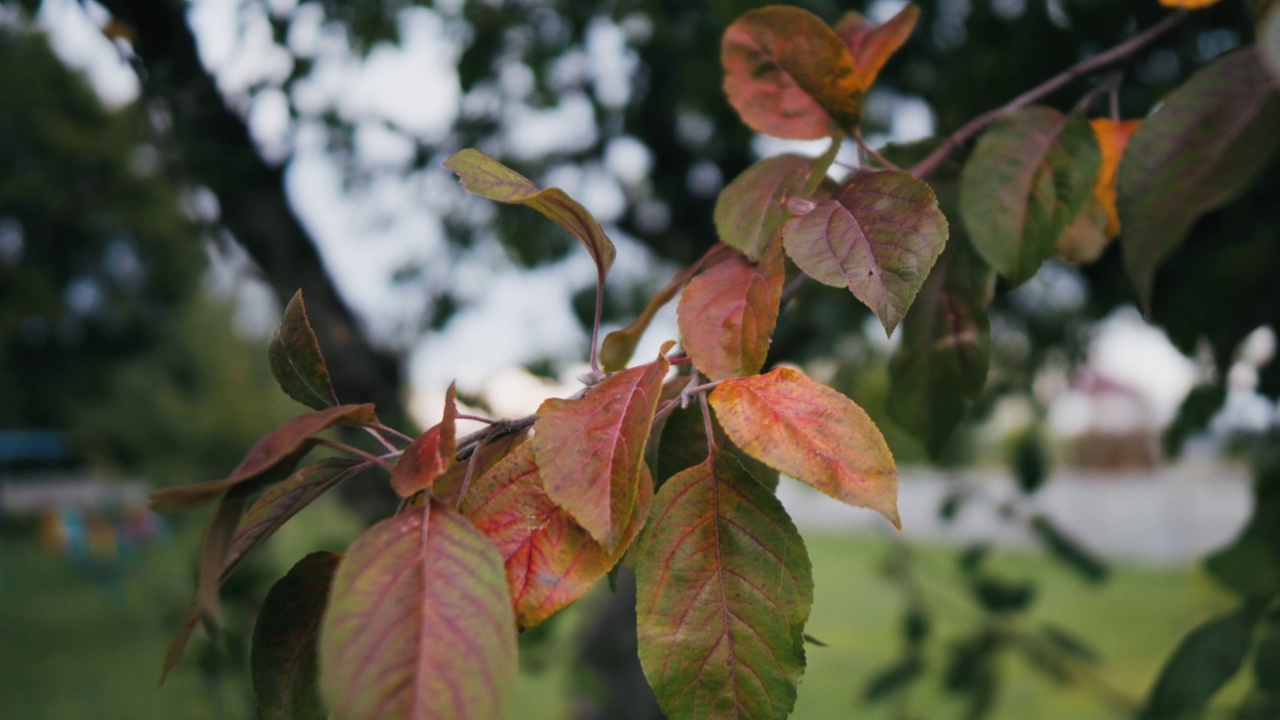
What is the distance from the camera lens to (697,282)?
0.54 meters

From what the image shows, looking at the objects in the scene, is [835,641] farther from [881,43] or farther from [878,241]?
[878,241]

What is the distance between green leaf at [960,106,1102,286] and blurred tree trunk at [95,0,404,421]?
127 cm

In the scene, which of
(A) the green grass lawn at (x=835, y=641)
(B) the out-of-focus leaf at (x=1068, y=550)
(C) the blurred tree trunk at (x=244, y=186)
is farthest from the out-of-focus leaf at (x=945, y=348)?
(A) the green grass lawn at (x=835, y=641)

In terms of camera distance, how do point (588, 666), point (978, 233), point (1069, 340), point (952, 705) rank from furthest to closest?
point (952, 705)
point (1069, 340)
point (588, 666)
point (978, 233)

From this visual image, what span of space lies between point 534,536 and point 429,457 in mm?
66

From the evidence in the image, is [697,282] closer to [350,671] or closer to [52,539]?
[350,671]

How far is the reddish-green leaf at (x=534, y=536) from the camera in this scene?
0.43 m

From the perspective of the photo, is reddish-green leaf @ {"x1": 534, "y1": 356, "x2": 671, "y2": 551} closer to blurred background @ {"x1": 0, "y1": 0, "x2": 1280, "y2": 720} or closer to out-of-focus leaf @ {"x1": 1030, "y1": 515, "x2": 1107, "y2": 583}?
blurred background @ {"x1": 0, "y1": 0, "x2": 1280, "y2": 720}

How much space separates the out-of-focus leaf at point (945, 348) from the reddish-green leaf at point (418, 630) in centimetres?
45

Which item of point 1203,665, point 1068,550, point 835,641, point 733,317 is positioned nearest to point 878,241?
point 733,317

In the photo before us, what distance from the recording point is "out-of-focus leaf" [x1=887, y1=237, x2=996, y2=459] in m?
0.69

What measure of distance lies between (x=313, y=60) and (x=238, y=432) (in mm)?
13880

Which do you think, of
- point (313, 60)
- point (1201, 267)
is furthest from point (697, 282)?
point (313, 60)

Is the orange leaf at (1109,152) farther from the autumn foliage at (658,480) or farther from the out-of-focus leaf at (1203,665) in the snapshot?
the out-of-focus leaf at (1203,665)
